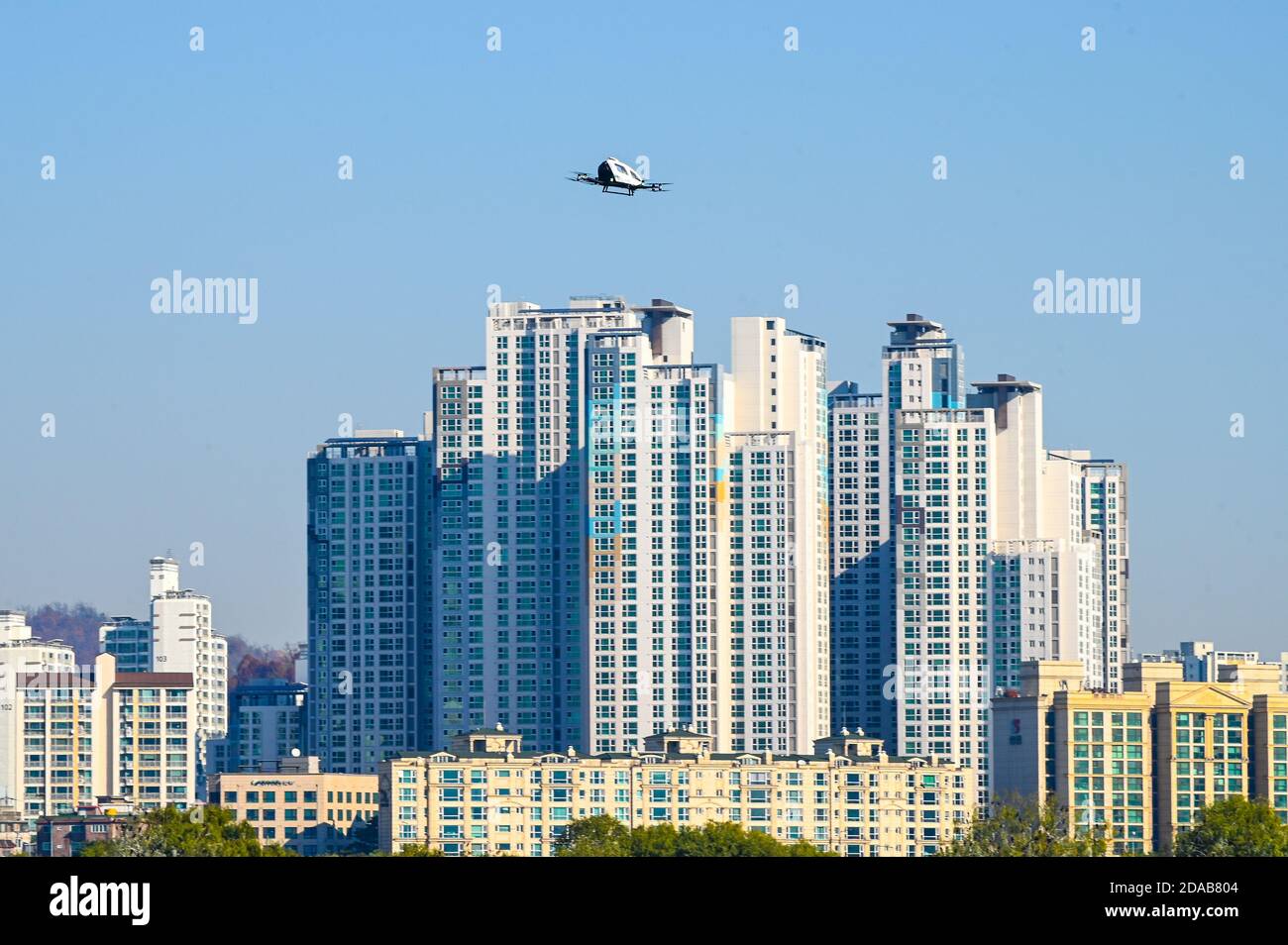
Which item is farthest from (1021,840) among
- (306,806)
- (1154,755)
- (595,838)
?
(306,806)

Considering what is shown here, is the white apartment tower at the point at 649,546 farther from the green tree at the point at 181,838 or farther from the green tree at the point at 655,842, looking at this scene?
the green tree at the point at 181,838

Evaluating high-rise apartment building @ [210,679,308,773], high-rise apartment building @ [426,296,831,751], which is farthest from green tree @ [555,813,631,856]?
high-rise apartment building @ [210,679,308,773]

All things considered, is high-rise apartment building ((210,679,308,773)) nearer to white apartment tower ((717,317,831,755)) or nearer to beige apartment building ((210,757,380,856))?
beige apartment building ((210,757,380,856))

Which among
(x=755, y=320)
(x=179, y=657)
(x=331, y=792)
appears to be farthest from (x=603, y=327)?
(x=179, y=657)

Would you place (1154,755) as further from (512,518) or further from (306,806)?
(306,806)

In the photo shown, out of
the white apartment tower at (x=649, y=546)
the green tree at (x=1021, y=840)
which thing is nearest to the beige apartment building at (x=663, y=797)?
the white apartment tower at (x=649, y=546)
